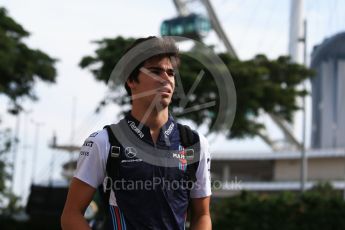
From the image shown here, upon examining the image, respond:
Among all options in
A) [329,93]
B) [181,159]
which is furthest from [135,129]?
[329,93]

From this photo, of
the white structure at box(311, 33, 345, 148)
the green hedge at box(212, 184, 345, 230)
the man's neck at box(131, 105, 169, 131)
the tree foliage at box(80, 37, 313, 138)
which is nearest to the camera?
the man's neck at box(131, 105, 169, 131)

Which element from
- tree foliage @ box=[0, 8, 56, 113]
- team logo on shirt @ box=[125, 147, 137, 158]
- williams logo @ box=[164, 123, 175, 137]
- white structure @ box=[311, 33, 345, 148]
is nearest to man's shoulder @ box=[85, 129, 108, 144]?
team logo on shirt @ box=[125, 147, 137, 158]

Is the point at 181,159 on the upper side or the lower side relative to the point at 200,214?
upper

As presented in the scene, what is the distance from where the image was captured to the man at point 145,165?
3305 millimetres

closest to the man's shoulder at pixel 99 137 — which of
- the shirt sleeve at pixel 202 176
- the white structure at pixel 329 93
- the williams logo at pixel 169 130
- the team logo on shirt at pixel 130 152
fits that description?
the team logo on shirt at pixel 130 152

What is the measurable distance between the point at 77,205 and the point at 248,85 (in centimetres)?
3368

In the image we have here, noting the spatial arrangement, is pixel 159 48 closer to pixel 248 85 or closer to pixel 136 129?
pixel 136 129

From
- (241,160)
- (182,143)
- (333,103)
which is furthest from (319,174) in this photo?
(182,143)

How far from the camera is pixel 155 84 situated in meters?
3.34

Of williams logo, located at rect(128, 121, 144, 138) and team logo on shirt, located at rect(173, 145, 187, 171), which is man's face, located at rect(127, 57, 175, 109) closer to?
williams logo, located at rect(128, 121, 144, 138)

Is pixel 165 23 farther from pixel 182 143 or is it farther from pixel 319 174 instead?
pixel 182 143

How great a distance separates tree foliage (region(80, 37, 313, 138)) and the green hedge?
207 inches

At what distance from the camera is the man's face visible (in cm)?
330

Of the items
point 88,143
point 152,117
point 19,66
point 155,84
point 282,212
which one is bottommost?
point 282,212
